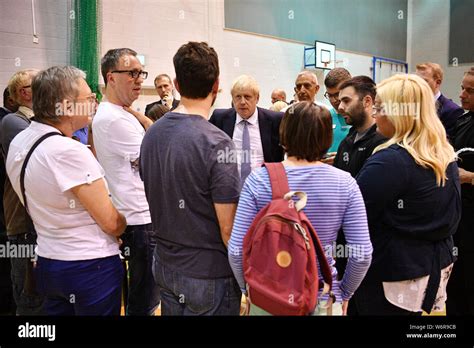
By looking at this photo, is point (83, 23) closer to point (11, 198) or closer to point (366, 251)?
point (11, 198)

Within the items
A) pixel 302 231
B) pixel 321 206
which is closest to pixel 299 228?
pixel 302 231

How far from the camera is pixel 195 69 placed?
4.42ft

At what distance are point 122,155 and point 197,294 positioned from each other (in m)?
0.79

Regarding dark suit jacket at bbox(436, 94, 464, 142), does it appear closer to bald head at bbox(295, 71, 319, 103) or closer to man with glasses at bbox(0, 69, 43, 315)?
bald head at bbox(295, 71, 319, 103)

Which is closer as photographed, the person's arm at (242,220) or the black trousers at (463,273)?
the person's arm at (242,220)

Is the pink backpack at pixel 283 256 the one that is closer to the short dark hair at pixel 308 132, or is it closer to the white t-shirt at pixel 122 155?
the short dark hair at pixel 308 132

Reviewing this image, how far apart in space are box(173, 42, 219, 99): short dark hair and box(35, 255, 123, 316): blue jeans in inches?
27.6

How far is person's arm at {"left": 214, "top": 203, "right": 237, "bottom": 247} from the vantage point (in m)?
1.33

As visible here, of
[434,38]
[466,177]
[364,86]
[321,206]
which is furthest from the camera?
[434,38]

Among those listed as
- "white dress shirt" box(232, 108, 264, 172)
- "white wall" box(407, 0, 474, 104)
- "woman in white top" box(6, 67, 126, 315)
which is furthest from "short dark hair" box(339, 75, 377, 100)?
"white wall" box(407, 0, 474, 104)

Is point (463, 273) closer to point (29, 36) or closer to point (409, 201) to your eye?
point (409, 201)

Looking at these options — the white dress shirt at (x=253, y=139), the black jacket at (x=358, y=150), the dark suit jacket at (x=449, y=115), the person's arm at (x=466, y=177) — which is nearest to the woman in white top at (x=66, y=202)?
the black jacket at (x=358, y=150)

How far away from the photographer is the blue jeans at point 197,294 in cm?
138

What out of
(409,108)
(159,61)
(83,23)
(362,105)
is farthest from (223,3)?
(409,108)
